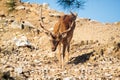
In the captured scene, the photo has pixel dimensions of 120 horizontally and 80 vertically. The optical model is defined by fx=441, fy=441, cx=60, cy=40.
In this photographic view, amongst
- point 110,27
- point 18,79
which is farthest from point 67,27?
point 110,27

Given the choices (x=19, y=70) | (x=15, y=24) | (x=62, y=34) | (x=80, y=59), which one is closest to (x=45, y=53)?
(x=80, y=59)

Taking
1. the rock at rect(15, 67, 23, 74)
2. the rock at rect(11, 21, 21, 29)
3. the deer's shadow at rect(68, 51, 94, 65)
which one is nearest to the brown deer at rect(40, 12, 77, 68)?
the deer's shadow at rect(68, 51, 94, 65)

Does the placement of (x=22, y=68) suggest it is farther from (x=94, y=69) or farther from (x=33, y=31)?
(x=33, y=31)

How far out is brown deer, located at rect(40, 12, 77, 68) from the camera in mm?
14587

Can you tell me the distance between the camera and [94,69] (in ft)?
46.3

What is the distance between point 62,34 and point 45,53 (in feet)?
6.43

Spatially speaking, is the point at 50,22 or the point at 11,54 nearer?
the point at 11,54

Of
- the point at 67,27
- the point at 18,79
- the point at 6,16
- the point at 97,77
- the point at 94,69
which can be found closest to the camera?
the point at 18,79

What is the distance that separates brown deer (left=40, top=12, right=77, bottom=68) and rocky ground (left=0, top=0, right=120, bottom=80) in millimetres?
391

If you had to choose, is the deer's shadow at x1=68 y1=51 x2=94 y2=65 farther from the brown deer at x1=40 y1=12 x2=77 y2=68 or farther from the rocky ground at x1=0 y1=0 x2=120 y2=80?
the brown deer at x1=40 y1=12 x2=77 y2=68

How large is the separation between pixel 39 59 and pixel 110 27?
9.65 meters

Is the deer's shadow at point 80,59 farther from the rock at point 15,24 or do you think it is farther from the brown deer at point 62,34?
the rock at point 15,24

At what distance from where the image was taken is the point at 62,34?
49.0 feet

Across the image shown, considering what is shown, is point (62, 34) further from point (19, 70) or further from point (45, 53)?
point (19, 70)
